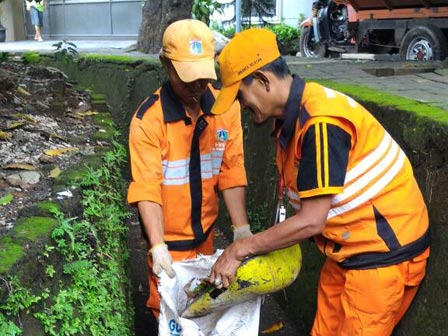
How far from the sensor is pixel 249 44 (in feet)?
7.35

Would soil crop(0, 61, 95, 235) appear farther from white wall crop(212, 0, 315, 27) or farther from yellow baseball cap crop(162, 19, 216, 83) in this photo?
white wall crop(212, 0, 315, 27)

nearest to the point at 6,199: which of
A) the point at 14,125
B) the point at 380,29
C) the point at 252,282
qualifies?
the point at 252,282

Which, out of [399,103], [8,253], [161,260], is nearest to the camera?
[8,253]

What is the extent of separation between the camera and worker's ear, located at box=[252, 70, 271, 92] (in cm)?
223

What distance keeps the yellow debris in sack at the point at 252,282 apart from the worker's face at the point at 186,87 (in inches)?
32.8

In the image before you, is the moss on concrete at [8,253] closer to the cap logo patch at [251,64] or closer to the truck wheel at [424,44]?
the cap logo patch at [251,64]

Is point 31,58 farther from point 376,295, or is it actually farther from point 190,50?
point 376,295

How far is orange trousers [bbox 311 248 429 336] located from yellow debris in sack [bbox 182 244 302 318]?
8.5 inches

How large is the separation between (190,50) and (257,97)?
0.62m

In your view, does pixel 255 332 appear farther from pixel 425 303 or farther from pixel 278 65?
pixel 278 65

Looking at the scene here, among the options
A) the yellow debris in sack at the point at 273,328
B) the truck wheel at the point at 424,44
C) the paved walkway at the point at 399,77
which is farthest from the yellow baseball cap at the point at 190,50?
the truck wheel at the point at 424,44

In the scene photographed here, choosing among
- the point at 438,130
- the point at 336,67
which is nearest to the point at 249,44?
the point at 438,130

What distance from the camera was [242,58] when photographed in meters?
2.23

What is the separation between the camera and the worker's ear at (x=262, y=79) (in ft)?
7.31
